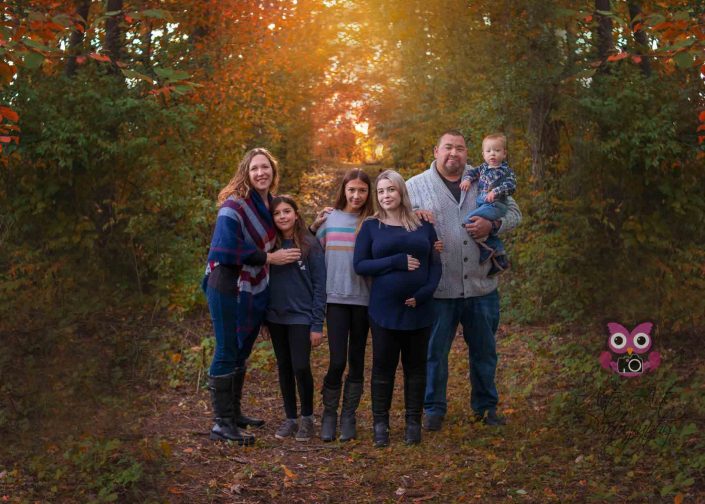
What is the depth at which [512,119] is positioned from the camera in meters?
12.6

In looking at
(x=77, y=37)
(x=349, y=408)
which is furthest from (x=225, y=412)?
(x=77, y=37)

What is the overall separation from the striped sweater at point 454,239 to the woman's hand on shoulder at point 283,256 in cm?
108

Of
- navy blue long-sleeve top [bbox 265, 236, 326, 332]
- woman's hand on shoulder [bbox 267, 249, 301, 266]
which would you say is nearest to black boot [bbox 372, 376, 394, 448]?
navy blue long-sleeve top [bbox 265, 236, 326, 332]

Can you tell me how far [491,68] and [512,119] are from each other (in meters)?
0.83

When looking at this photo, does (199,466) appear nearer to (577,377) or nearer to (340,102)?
(577,377)

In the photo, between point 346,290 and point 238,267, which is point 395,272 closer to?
point 346,290

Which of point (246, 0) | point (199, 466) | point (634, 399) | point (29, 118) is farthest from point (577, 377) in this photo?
point (246, 0)

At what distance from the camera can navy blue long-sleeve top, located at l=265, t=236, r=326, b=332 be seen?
6.61 metres

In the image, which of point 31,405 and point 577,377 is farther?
point 577,377

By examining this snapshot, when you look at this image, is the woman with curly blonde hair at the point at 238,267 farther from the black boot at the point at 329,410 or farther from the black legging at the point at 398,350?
the black legging at the point at 398,350

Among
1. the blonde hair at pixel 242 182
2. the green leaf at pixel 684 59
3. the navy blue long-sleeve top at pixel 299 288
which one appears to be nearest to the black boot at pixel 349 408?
the navy blue long-sleeve top at pixel 299 288

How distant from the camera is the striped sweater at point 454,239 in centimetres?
691

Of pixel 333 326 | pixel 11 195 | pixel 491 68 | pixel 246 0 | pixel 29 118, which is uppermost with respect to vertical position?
pixel 246 0

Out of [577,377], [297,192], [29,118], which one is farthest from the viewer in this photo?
[297,192]
